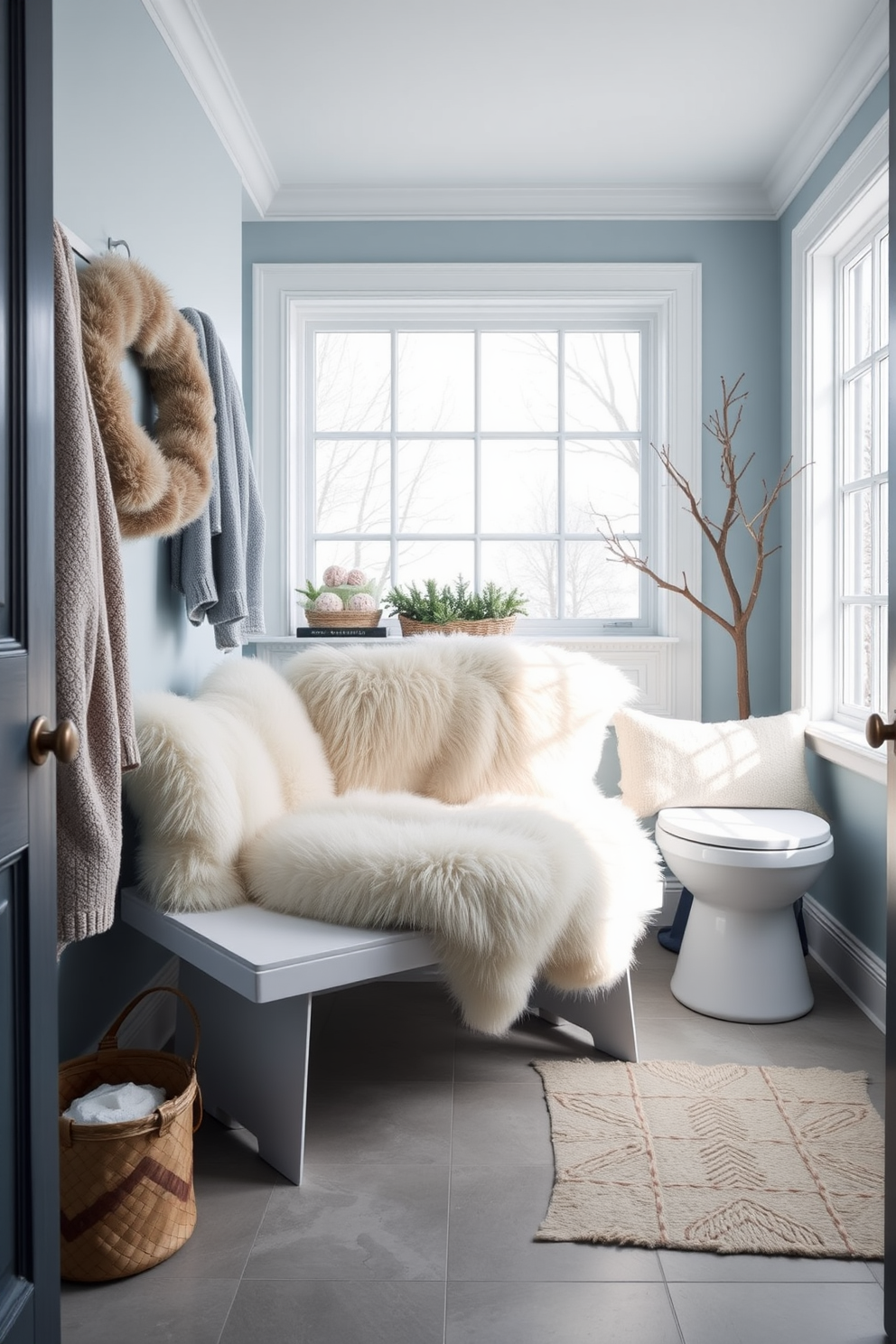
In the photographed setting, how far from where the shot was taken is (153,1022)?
2342mm

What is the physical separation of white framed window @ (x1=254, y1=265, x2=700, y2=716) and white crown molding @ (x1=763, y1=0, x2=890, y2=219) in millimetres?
552

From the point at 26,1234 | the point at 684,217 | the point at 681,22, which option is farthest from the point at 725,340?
the point at 26,1234

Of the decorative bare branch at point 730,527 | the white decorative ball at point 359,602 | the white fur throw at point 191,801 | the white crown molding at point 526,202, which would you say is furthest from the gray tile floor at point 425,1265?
the white crown molding at point 526,202

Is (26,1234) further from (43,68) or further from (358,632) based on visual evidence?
(358,632)

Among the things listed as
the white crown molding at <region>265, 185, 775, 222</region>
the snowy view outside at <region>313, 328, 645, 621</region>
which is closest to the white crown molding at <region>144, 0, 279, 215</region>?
the white crown molding at <region>265, 185, 775, 222</region>

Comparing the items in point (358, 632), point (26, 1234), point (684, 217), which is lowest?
point (26, 1234)

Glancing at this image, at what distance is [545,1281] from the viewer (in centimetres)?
153

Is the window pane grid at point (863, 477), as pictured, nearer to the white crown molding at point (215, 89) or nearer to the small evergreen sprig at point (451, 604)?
the small evergreen sprig at point (451, 604)

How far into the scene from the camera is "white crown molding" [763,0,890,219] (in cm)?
247

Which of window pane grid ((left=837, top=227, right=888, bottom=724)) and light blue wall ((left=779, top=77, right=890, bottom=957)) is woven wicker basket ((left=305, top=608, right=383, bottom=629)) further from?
window pane grid ((left=837, top=227, right=888, bottom=724))

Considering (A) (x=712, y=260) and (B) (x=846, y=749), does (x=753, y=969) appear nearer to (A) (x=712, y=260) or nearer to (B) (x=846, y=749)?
(B) (x=846, y=749)

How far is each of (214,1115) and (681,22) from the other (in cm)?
278

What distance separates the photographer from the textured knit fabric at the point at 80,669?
1368mm

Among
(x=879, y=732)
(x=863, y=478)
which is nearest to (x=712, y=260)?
(x=863, y=478)
